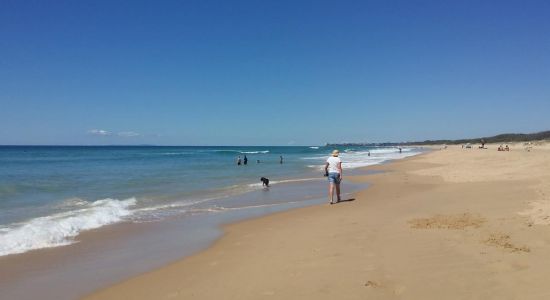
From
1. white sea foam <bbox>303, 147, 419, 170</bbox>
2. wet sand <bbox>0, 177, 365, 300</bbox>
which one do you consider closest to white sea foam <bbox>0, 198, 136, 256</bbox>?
wet sand <bbox>0, 177, 365, 300</bbox>

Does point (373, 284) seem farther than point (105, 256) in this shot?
No

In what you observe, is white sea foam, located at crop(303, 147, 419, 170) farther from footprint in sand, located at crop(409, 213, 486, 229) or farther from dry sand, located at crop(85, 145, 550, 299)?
dry sand, located at crop(85, 145, 550, 299)

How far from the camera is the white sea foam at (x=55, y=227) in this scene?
789cm

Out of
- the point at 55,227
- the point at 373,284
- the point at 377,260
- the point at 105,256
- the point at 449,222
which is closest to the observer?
the point at 373,284

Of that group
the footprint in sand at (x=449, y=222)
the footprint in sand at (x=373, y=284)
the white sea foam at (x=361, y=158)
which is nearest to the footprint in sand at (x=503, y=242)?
the footprint in sand at (x=449, y=222)

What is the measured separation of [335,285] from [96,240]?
237 inches

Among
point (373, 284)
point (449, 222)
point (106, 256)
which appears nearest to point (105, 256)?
point (106, 256)

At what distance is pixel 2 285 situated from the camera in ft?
18.7

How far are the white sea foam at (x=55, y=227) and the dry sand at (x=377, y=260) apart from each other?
3551 mm

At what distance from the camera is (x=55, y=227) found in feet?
30.3

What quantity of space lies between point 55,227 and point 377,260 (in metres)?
7.67

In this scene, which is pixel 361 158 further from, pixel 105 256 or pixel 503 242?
pixel 105 256

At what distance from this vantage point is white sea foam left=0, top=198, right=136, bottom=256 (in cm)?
789

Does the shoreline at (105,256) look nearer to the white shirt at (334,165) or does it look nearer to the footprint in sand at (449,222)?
the white shirt at (334,165)
